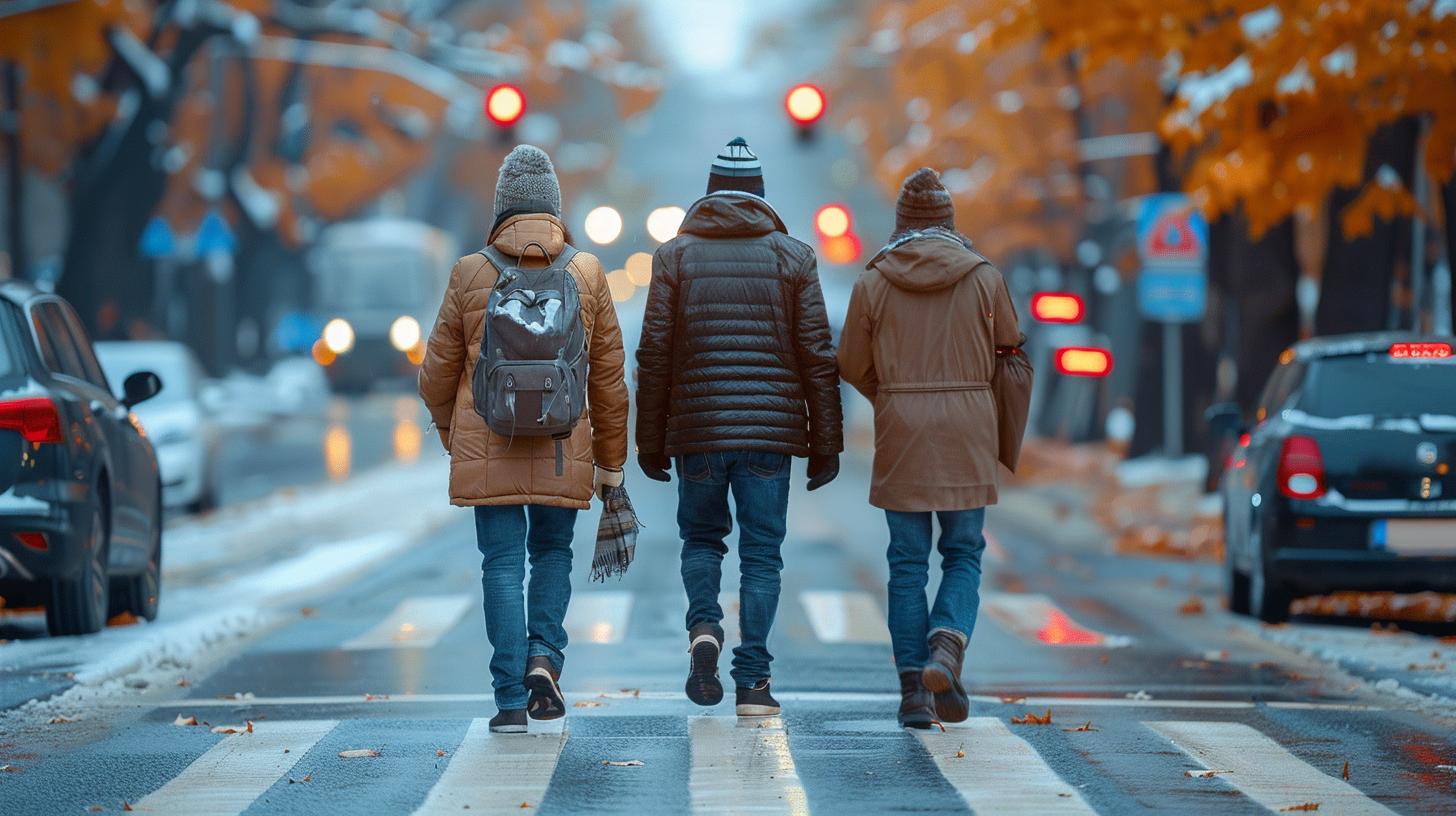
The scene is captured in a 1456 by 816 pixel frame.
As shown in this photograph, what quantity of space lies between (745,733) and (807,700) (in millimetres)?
1173

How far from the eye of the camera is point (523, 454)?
8555mm

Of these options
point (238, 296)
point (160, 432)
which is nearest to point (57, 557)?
point (160, 432)

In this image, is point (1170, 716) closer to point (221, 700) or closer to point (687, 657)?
point (687, 657)

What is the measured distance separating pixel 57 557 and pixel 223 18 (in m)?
20.2

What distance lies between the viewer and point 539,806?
286 inches

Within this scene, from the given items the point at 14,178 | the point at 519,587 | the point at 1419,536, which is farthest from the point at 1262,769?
the point at 14,178

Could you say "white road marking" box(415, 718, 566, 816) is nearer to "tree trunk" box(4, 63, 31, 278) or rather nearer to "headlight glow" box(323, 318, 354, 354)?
"tree trunk" box(4, 63, 31, 278)

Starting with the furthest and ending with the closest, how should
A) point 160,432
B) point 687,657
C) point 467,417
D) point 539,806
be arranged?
1. point 160,432
2. point 687,657
3. point 467,417
4. point 539,806

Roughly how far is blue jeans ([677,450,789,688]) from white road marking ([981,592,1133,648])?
12.7 ft

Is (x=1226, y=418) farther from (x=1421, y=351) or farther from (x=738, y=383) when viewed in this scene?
(x=738, y=383)

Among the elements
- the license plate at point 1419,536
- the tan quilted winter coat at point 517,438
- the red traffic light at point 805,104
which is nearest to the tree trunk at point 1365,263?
the red traffic light at point 805,104

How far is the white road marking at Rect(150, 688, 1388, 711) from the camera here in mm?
9812

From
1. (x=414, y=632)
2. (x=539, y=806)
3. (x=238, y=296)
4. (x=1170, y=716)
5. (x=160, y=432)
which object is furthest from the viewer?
(x=238, y=296)

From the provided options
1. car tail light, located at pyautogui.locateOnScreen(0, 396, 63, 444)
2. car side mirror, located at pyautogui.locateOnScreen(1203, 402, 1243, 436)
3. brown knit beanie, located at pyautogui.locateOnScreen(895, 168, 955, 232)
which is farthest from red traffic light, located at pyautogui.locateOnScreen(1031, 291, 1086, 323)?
brown knit beanie, located at pyautogui.locateOnScreen(895, 168, 955, 232)
